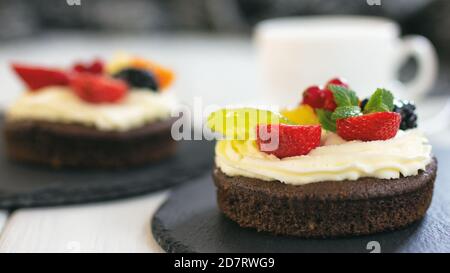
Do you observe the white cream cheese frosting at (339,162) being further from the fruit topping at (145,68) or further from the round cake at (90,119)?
the fruit topping at (145,68)

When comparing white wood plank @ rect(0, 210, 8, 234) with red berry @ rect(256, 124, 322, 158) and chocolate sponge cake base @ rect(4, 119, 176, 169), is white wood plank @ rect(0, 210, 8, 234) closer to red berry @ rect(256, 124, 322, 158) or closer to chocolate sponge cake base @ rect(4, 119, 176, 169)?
chocolate sponge cake base @ rect(4, 119, 176, 169)

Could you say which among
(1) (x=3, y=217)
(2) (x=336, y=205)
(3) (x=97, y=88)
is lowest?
(1) (x=3, y=217)

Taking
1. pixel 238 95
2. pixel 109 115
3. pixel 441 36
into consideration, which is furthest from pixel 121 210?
pixel 441 36

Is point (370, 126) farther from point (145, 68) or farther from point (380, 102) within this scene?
point (145, 68)

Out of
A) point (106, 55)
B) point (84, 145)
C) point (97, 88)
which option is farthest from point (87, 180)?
point (106, 55)

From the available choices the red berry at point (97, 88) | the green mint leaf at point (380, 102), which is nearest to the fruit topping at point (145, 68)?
the red berry at point (97, 88)

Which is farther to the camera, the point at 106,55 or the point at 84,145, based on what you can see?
the point at 106,55

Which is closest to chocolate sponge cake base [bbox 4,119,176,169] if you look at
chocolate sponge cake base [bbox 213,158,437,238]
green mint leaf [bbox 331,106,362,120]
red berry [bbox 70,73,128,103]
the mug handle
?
red berry [bbox 70,73,128,103]
